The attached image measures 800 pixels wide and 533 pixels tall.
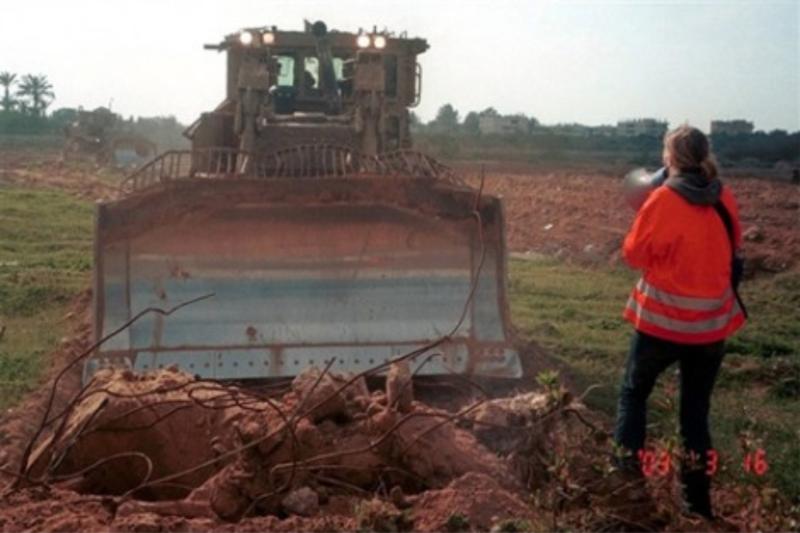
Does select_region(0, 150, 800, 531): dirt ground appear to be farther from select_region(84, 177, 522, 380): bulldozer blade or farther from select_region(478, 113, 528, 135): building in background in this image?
select_region(478, 113, 528, 135): building in background

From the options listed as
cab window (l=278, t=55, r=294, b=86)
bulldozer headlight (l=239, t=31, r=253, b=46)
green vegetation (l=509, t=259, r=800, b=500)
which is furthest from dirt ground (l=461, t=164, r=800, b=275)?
bulldozer headlight (l=239, t=31, r=253, b=46)

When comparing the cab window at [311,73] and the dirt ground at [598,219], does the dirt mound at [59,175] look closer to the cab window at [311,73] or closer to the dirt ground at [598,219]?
the dirt ground at [598,219]

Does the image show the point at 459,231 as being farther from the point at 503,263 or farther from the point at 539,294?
the point at 539,294

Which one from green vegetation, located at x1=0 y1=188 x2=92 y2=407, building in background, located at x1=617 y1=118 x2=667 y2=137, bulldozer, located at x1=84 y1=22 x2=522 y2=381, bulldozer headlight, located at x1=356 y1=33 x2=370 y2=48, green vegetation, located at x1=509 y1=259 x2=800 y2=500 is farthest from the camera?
building in background, located at x1=617 y1=118 x2=667 y2=137

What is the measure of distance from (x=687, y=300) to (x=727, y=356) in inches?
187

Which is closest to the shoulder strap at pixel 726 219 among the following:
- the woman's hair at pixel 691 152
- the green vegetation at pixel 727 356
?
the woman's hair at pixel 691 152

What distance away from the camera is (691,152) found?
5.48 metres

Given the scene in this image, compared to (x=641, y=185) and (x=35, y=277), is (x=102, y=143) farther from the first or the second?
(x=641, y=185)

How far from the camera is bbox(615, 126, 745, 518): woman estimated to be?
5414 mm

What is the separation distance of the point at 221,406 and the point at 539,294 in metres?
8.12

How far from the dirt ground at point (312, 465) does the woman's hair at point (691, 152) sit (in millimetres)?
1234

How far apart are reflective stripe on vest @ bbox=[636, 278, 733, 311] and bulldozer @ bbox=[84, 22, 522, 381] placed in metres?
2.12

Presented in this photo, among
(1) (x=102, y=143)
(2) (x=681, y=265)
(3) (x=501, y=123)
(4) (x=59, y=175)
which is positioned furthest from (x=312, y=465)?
(3) (x=501, y=123)

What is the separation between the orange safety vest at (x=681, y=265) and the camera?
5.41 meters
